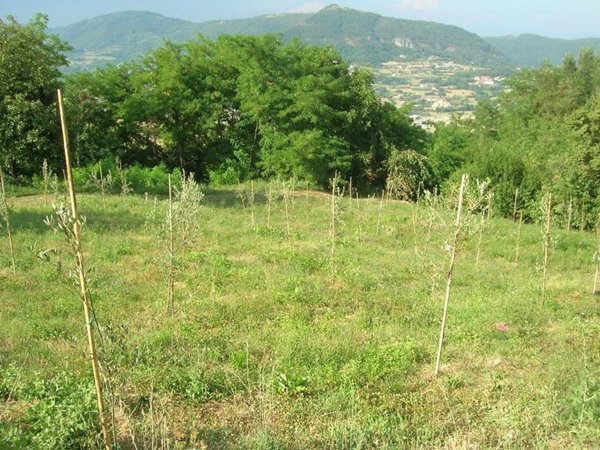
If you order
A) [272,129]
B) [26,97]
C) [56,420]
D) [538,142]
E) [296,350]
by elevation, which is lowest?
[296,350]

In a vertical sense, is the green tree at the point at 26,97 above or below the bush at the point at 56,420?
above

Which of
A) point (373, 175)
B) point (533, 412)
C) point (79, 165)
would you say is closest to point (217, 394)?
point (533, 412)

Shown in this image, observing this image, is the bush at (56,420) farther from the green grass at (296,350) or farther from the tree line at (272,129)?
the tree line at (272,129)

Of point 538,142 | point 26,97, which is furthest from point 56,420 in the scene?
point 538,142

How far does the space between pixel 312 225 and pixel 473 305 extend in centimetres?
907

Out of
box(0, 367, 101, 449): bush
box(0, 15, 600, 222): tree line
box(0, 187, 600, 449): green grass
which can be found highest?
box(0, 15, 600, 222): tree line

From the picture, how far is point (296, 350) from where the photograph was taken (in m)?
7.96

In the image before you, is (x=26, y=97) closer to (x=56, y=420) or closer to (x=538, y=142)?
(x=56, y=420)

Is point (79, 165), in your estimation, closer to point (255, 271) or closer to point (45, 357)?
point (255, 271)

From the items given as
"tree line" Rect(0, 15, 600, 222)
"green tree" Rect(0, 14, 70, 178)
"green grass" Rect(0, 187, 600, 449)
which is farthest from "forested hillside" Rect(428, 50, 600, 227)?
"green tree" Rect(0, 14, 70, 178)

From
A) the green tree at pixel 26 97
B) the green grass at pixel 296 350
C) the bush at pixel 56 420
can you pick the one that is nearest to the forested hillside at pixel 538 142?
the green grass at pixel 296 350

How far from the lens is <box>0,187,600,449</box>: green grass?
5617 mm

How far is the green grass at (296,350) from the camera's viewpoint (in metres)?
5.62

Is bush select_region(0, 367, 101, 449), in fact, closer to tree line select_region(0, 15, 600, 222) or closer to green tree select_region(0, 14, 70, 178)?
green tree select_region(0, 14, 70, 178)
